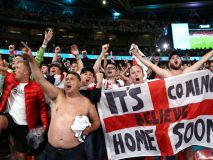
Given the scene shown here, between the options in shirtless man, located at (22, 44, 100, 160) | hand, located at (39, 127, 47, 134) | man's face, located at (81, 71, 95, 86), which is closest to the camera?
shirtless man, located at (22, 44, 100, 160)

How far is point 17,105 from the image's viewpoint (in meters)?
3.67

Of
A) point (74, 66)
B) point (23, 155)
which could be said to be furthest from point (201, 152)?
point (74, 66)

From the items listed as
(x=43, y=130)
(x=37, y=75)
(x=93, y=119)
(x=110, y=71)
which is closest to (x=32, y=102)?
(x=43, y=130)

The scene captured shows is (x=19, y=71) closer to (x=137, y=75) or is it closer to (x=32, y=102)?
(x=32, y=102)

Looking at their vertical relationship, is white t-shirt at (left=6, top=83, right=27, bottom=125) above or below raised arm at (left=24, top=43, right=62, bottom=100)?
below

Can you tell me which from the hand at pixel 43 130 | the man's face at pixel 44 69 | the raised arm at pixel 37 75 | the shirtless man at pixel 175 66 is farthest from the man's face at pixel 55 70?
the raised arm at pixel 37 75

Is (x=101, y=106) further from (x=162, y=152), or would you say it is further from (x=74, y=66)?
(x=74, y=66)

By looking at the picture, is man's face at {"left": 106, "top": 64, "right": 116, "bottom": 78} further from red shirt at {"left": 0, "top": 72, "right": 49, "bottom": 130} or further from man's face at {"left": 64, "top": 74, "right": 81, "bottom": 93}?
man's face at {"left": 64, "top": 74, "right": 81, "bottom": 93}

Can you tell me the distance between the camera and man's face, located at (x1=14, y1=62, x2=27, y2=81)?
3.70 meters

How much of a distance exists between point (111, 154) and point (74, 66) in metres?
2.30

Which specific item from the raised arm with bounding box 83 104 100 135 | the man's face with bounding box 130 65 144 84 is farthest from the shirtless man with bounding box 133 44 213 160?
the raised arm with bounding box 83 104 100 135

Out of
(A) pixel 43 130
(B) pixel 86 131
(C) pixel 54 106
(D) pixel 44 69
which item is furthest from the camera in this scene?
(D) pixel 44 69

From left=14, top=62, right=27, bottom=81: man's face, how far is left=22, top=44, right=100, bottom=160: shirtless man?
60 cm

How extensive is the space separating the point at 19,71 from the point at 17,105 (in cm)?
43
